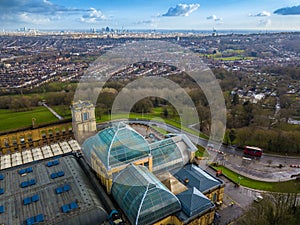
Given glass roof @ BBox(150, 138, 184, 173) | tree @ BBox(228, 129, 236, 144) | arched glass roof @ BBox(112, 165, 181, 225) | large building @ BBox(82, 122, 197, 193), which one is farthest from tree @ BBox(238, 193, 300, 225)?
tree @ BBox(228, 129, 236, 144)

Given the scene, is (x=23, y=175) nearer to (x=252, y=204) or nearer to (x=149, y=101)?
(x=252, y=204)

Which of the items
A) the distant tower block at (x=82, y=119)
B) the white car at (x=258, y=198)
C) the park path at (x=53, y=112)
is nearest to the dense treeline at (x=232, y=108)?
the park path at (x=53, y=112)

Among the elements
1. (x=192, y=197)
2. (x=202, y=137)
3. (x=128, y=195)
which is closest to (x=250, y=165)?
(x=202, y=137)

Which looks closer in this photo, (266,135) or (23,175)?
(23,175)

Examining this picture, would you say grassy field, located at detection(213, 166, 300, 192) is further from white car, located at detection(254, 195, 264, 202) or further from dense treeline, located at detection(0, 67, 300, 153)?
dense treeline, located at detection(0, 67, 300, 153)

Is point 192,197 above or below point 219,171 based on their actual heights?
above

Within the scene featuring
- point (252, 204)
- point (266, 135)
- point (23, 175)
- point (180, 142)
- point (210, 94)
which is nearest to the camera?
point (23, 175)

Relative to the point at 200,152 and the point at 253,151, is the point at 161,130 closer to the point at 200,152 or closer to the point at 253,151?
the point at 200,152
